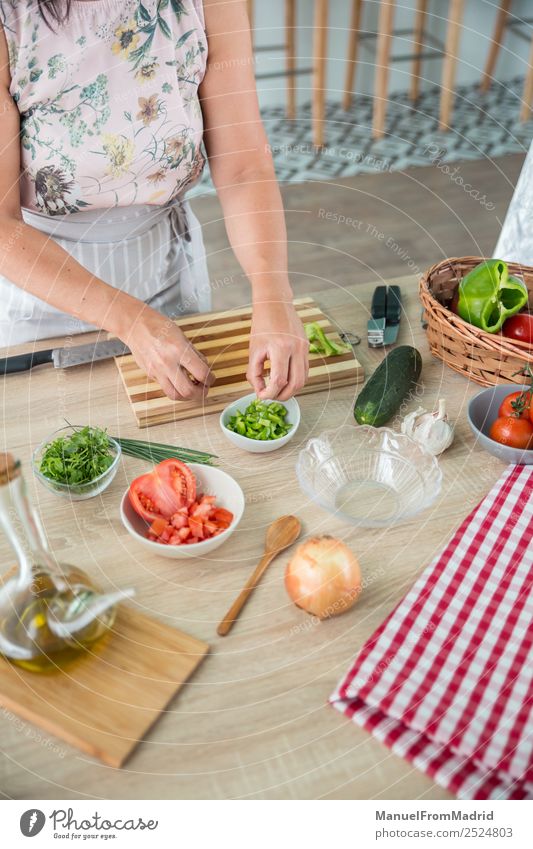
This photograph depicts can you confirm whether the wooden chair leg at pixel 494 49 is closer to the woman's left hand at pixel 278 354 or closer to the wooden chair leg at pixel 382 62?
the wooden chair leg at pixel 382 62

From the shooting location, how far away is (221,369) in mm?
1078

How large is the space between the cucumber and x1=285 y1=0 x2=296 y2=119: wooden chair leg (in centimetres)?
274

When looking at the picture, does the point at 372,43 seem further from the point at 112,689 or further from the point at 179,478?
the point at 112,689

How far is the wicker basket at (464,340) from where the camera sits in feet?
3.17

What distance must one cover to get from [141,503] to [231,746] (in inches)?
10.9

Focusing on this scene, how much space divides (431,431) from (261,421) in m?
0.21

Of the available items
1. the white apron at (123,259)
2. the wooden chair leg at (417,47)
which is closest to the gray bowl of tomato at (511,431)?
the white apron at (123,259)

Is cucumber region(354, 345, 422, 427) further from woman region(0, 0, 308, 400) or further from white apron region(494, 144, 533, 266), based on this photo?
white apron region(494, 144, 533, 266)

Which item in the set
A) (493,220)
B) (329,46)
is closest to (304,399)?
(493,220)

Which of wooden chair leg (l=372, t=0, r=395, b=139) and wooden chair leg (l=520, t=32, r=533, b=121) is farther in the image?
wooden chair leg (l=520, t=32, r=533, b=121)

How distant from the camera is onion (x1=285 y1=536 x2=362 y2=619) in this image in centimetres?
70

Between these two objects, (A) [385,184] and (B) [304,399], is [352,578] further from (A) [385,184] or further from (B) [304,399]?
(A) [385,184]

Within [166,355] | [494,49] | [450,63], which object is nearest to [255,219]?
[166,355]

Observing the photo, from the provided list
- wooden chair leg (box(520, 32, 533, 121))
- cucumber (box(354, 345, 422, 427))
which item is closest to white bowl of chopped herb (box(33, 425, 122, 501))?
cucumber (box(354, 345, 422, 427))
